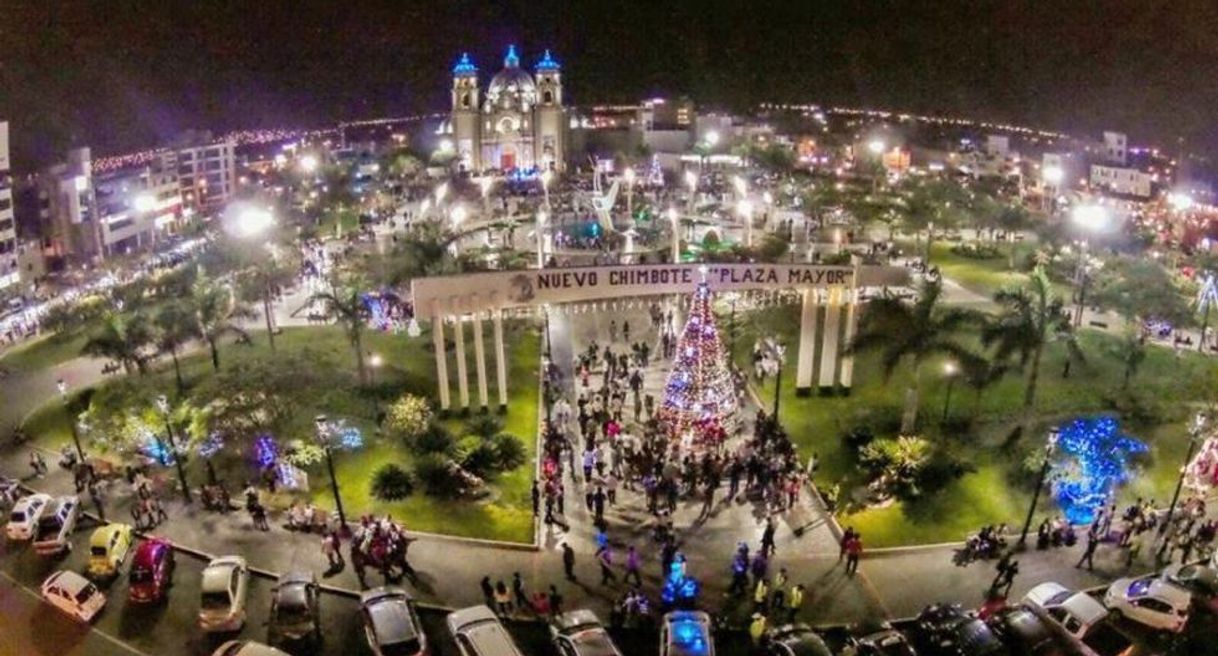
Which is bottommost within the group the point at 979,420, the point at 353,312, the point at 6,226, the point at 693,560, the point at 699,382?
the point at 693,560

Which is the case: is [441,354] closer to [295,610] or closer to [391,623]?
[295,610]

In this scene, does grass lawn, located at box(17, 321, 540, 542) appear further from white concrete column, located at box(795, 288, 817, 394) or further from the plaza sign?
white concrete column, located at box(795, 288, 817, 394)

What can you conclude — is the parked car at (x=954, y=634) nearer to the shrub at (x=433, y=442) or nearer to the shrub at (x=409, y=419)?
the shrub at (x=433, y=442)

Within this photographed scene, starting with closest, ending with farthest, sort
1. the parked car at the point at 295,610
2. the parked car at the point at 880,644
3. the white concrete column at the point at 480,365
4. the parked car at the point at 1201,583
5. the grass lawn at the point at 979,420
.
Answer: the parked car at the point at 880,644
the parked car at the point at 295,610
the parked car at the point at 1201,583
the grass lawn at the point at 979,420
the white concrete column at the point at 480,365

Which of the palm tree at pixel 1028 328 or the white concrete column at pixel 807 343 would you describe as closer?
the palm tree at pixel 1028 328

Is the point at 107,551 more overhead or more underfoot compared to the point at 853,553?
more underfoot

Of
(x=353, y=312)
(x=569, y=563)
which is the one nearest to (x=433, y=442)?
(x=569, y=563)

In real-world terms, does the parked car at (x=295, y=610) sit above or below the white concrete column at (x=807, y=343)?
below

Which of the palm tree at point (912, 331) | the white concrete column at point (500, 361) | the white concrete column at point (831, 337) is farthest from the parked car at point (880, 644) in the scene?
the white concrete column at point (500, 361)
